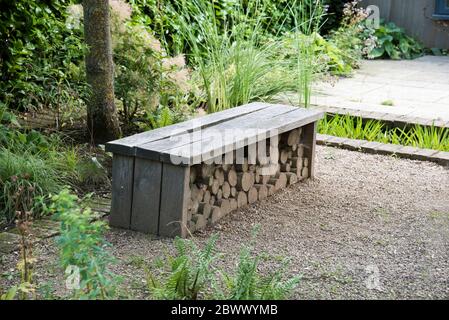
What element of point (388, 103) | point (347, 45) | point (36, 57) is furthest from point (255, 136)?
point (347, 45)

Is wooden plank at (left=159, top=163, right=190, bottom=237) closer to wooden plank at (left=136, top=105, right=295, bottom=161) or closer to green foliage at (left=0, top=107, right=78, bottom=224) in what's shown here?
wooden plank at (left=136, top=105, right=295, bottom=161)

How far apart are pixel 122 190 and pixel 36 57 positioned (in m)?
2.53

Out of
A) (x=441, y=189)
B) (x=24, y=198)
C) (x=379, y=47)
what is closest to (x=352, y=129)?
(x=441, y=189)

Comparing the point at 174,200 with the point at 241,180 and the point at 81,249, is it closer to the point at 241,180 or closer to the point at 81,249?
the point at 241,180

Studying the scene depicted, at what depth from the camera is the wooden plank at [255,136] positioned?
4.20 meters

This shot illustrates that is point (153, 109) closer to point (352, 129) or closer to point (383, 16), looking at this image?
point (352, 129)

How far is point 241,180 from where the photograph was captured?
4848 mm

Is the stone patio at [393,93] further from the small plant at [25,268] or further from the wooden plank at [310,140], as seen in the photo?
the small plant at [25,268]

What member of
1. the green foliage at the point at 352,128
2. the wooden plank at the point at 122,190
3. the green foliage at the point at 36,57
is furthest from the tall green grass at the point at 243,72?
the wooden plank at the point at 122,190

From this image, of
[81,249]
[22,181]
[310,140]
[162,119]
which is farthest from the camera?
[162,119]

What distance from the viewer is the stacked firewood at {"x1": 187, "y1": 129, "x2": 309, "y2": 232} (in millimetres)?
4469

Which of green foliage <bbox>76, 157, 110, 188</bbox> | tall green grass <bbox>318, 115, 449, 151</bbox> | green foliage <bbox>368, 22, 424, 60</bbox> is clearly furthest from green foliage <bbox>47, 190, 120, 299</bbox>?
green foliage <bbox>368, 22, 424, 60</bbox>

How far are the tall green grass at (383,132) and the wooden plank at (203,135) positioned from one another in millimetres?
1396

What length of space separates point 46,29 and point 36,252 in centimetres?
293
